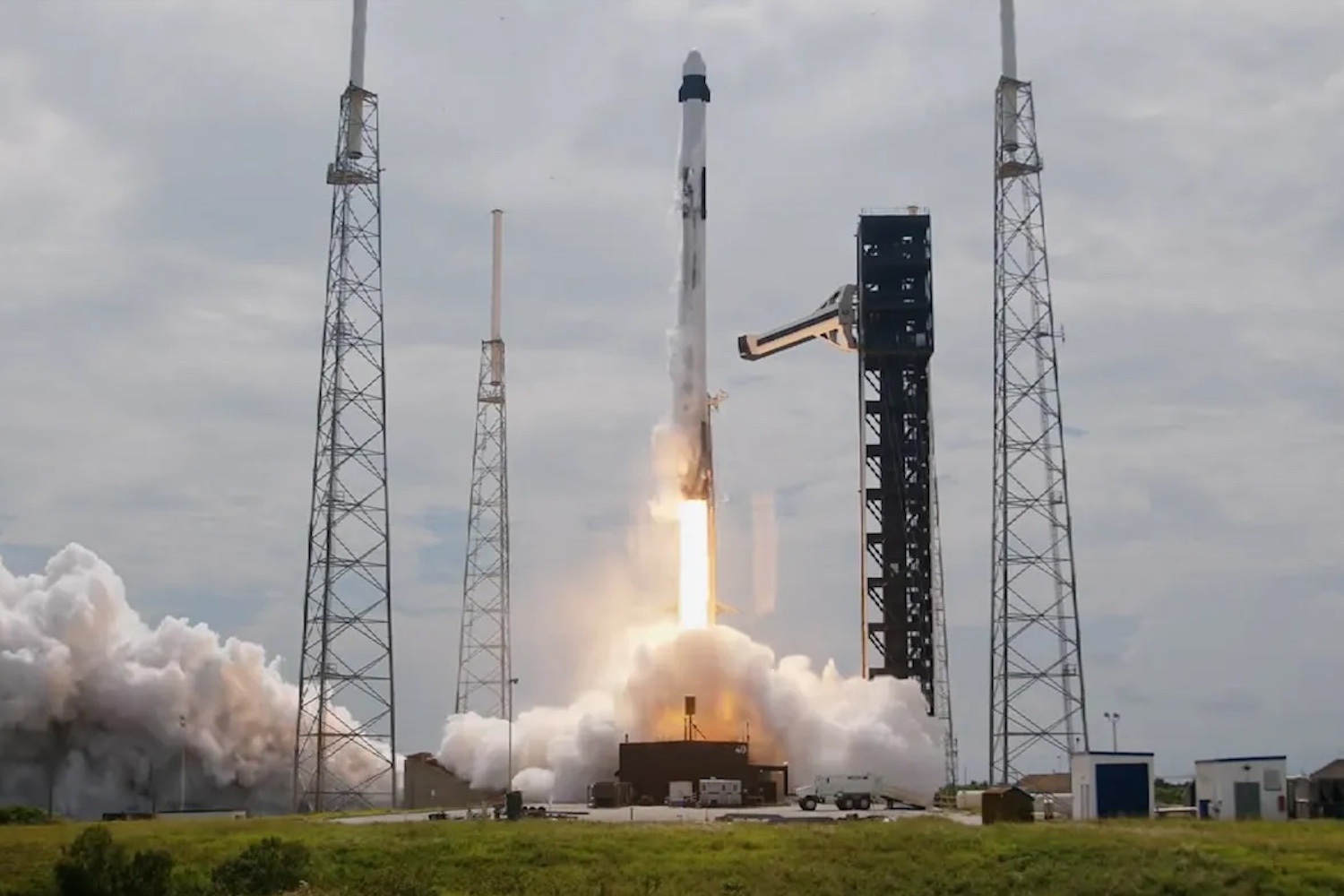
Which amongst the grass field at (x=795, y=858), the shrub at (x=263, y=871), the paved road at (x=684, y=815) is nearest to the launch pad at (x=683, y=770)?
the paved road at (x=684, y=815)

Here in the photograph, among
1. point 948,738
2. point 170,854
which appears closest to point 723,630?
point 948,738

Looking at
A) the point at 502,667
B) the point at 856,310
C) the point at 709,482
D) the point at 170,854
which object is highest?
the point at 856,310

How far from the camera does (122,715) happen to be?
86.9 m

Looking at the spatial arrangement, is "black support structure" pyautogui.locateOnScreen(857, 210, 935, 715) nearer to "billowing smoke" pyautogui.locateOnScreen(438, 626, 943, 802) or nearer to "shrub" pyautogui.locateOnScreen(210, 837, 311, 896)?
"billowing smoke" pyautogui.locateOnScreen(438, 626, 943, 802)

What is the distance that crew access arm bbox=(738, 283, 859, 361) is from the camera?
82.4m

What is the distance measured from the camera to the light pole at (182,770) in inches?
3263

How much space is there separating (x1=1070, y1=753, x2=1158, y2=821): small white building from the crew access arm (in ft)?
91.2

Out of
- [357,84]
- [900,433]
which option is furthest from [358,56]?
[900,433]

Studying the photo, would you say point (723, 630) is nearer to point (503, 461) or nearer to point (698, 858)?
point (503, 461)

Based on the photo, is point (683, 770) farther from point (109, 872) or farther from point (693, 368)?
point (109, 872)

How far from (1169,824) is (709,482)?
28.4 metres

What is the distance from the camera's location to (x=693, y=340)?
77.0 meters

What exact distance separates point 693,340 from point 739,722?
16.3m

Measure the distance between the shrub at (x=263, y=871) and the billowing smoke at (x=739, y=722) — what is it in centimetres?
2877
